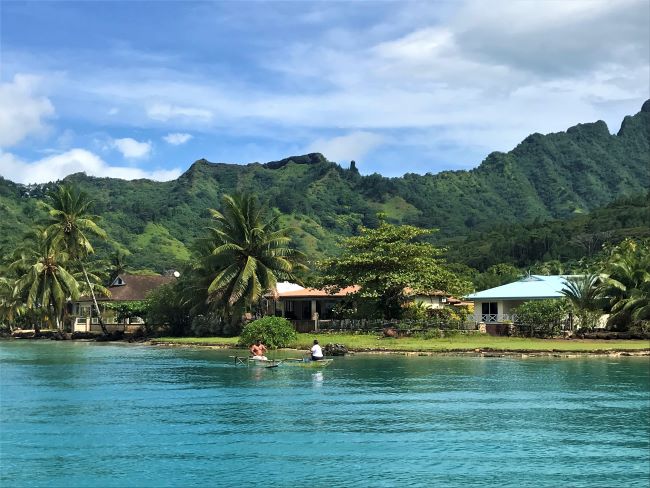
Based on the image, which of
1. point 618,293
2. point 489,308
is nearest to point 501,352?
point 618,293

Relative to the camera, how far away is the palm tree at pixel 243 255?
Answer: 63.1 meters

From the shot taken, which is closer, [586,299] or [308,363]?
[308,363]

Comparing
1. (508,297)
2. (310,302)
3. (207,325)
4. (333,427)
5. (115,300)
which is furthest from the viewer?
(115,300)

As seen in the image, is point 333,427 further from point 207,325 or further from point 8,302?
point 8,302

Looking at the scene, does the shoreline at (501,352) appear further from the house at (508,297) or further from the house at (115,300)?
the house at (115,300)

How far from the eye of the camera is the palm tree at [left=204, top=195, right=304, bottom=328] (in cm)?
6306

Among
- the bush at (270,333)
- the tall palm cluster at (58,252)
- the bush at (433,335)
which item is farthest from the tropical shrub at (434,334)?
the tall palm cluster at (58,252)

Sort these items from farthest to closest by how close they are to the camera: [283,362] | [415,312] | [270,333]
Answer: [415,312] < [270,333] < [283,362]

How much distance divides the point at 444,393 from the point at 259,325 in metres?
26.8

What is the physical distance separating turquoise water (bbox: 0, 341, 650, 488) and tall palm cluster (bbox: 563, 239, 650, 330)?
486 inches

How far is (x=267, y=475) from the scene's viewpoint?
1920 cm

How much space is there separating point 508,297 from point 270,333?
2145cm

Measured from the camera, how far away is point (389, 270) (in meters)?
62.0

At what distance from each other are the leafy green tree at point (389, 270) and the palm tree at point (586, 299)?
333 inches
